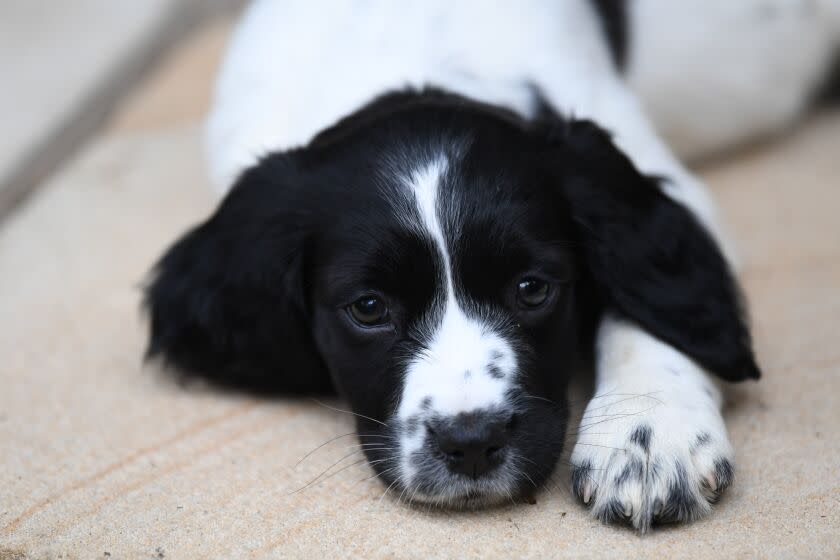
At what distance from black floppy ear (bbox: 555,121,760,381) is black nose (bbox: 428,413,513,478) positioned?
63 centimetres

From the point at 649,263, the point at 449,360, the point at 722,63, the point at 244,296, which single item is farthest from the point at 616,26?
the point at 449,360

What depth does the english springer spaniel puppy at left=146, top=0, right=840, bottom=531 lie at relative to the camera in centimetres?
243

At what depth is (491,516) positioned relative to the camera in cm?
245

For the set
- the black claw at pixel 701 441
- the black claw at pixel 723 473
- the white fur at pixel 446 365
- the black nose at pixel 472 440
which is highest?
the white fur at pixel 446 365

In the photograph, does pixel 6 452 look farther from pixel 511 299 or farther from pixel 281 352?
pixel 511 299

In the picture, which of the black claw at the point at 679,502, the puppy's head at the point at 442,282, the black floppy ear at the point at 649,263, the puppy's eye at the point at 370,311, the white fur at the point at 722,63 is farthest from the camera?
the white fur at the point at 722,63

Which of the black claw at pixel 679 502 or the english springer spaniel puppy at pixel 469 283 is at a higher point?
the english springer spaniel puppy at pixel 469 283

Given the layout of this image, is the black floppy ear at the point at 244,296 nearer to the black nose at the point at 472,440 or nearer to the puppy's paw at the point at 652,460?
the black nose at the point at 472,440

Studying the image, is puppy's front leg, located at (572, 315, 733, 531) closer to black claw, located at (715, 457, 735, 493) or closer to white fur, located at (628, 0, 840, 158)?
black claw, located at (715, 457, 735, 493)

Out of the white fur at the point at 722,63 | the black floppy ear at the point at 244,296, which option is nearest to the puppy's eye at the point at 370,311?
the black floppy ear at the point at 244,296

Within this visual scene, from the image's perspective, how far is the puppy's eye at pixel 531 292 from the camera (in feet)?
8.64

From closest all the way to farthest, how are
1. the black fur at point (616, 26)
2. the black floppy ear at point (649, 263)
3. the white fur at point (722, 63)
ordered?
the black floppy ear at point (649, 263) < the black fur at point (616, 26) < the white fur at point (722, 63)

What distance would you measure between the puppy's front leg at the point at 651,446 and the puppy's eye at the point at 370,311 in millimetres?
546

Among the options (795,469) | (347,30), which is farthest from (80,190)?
(795,469)
